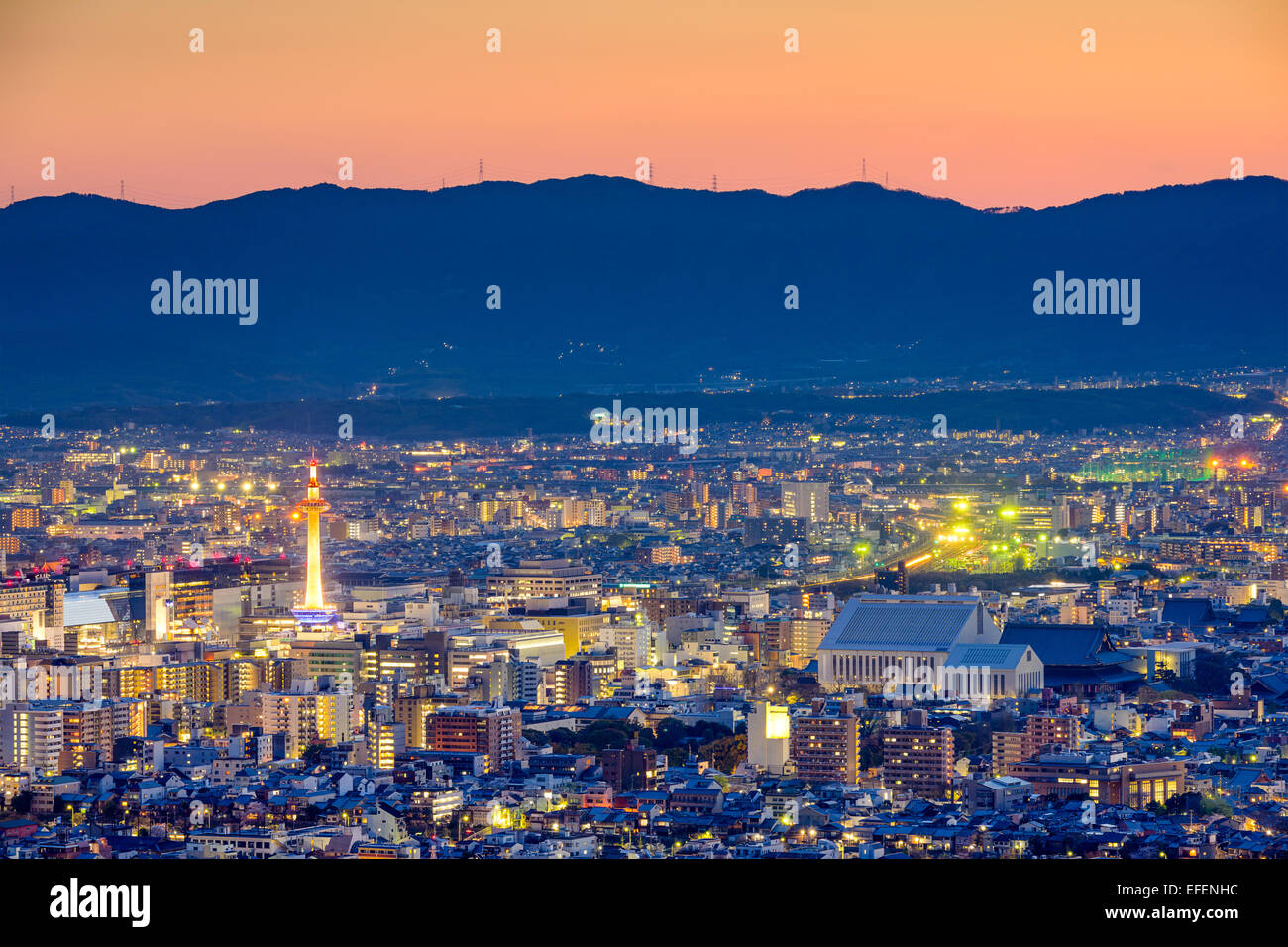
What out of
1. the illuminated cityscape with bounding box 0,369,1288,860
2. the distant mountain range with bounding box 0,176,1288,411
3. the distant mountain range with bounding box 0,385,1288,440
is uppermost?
the distant mountain range with bounding box 0,176,1288,411

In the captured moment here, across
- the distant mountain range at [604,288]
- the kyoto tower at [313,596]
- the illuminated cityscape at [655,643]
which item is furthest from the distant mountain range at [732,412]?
the kyoto tower at [313,596]

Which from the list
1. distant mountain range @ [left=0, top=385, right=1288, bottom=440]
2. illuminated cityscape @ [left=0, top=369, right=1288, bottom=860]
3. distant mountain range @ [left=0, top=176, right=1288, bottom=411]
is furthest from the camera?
distant mountain range @ [left=0, top=176, right=1288, bottom=411]

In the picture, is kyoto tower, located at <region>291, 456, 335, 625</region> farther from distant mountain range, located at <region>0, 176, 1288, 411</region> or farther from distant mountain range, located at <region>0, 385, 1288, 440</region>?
distant mountain range, located at <region>0, 176, 1288, 411</region>

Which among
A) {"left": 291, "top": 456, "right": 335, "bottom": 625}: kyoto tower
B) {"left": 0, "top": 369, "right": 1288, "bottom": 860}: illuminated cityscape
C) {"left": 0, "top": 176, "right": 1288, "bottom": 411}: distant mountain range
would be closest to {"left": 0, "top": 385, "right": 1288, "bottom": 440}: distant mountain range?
{"left": 0, "top": 369, "right": 1288, "bottom": 860}: illuminated cityscape

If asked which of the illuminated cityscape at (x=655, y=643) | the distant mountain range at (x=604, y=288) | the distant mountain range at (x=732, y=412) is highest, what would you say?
the distant mountain range at (x=604, y=288)

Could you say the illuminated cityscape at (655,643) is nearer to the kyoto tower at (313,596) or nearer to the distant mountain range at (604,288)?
the kyoto tower at (313,596)

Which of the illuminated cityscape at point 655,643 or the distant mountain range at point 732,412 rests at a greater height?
the distant mountain range at point 732,412

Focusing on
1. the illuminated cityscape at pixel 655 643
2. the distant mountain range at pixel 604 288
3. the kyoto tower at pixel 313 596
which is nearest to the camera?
the illuminated cityscape at pixel 655 643
